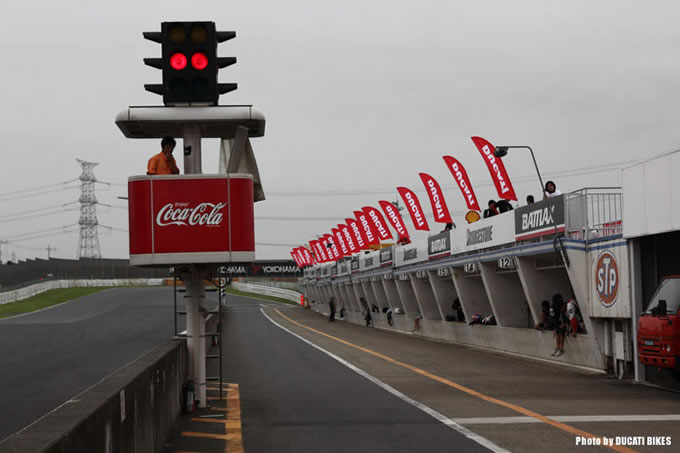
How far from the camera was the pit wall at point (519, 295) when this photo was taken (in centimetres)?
1886

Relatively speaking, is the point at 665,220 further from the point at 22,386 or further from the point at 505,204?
the point at 22,386

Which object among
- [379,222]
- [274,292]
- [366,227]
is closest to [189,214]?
[379,222]

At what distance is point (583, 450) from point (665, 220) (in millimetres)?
7577

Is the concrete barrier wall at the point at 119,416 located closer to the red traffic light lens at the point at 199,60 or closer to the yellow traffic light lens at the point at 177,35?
the red traffic light lens at the point at 199,60

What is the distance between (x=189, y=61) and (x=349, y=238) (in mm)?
58491

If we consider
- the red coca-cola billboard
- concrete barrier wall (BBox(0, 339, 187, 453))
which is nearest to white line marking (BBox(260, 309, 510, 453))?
the red coca-cola billboard

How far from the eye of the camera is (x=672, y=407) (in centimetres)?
1292

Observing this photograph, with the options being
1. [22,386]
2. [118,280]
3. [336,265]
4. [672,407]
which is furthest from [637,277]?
[118,280]

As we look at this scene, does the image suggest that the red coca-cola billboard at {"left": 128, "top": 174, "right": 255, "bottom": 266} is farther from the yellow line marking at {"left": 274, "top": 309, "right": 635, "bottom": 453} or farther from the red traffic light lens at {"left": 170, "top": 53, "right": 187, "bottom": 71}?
the yellow line marking at {"left": 274, "top": 309, "right": 635, "bottom": 453}

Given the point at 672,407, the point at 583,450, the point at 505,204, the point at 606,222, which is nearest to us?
Result: the point at 583,450

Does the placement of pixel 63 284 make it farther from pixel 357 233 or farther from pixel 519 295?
pixel 519 295

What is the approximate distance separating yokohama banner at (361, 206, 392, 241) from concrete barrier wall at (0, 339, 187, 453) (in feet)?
149

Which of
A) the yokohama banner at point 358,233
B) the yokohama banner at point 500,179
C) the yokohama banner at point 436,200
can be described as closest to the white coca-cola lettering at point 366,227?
the yokohama banner at point 358,233

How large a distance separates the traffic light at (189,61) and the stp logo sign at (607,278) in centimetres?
1068
